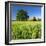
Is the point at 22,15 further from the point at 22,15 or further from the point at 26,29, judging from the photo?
the point at 26,29

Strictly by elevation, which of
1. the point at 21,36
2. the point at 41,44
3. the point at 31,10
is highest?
the point at 31,10

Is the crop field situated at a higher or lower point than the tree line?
lower

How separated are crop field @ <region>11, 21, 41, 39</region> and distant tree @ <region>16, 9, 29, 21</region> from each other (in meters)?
0.05

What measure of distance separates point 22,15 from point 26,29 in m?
0.20

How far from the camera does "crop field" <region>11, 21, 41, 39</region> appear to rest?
5.24 feet

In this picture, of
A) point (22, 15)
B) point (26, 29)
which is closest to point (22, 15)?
point (22, 15)

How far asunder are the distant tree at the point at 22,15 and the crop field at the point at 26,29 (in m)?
0.05

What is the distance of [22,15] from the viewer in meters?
1.62

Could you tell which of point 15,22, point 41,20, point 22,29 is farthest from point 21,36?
point 41,20

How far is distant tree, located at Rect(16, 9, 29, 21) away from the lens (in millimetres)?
1610

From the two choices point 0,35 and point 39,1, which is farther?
point 39,1

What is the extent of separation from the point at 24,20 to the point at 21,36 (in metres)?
0.22

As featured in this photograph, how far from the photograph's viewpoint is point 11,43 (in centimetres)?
158

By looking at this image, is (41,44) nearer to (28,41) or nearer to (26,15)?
(28,41)
